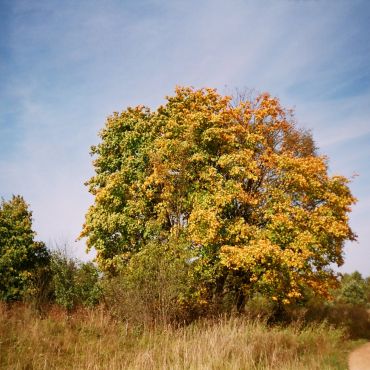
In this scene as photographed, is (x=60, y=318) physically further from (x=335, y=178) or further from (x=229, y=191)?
(x=335, y=178)

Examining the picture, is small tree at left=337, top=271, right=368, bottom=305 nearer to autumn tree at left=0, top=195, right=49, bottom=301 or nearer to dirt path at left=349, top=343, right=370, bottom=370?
dirt path at left=349, top=343, right=370, bottom=370

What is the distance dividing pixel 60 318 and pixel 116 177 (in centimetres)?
723

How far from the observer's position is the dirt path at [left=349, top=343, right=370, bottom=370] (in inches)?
499

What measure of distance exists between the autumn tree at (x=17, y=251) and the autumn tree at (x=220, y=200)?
9.53 metres

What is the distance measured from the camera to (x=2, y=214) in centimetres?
2827

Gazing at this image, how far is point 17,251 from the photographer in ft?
86.9

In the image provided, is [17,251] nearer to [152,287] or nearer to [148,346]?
[152,287]

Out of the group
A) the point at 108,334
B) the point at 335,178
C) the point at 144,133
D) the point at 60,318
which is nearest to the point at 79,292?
the point at 60,318

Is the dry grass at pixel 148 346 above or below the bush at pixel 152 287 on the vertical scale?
below

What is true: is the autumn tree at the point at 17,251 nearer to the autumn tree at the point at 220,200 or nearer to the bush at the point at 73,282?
the bush at the point at 73,282

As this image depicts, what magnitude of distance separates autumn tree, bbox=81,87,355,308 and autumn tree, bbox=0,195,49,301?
9.53 metres

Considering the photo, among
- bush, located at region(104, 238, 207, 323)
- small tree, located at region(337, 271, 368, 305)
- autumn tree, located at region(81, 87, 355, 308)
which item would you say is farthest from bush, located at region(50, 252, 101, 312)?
small tree, located at region(337, 271, 368, 305)

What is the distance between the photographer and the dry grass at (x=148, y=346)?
8867 mm

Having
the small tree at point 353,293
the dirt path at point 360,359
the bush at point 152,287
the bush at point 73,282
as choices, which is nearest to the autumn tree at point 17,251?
the bush at point 73,282
